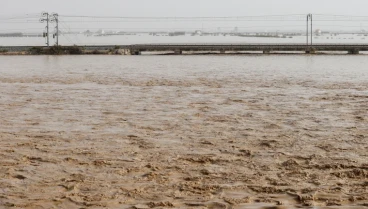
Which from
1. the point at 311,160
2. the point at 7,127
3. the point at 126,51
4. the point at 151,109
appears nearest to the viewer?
the point at 311,160

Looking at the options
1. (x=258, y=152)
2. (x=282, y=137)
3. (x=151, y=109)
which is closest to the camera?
(x=258, y=152)

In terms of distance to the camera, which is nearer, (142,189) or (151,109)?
(142,189)

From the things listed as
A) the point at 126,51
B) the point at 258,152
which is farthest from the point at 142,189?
the point at 126,51

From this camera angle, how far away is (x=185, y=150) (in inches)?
425

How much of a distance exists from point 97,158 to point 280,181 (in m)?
3.62

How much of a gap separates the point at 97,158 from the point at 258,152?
10.6ft

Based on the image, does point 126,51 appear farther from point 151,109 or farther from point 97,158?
point 97,158

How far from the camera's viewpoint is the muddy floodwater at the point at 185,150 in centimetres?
763

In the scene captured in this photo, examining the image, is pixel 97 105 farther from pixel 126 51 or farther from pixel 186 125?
pixel 126 51

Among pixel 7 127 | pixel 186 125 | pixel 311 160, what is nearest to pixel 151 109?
pixel 186 125

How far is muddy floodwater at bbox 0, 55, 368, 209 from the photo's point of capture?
7.63 metres

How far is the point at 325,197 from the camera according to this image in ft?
24.7

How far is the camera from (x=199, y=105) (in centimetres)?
1789

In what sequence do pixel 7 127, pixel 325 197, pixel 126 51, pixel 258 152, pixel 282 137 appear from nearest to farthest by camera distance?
pixel 325 197
pixel 258 152
pixel 282 137
pixel 7 127
pixel 126 51
